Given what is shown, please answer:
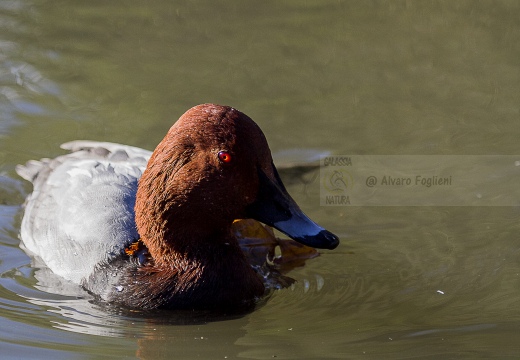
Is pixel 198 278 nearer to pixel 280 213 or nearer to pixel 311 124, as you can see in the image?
pixel 280 213

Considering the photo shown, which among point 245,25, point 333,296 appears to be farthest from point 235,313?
point 245,25

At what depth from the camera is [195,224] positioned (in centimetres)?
545

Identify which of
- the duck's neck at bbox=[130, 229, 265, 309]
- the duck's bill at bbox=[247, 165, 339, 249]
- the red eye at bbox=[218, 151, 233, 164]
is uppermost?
the red eye at bbox=[218, 151, 233, 164]

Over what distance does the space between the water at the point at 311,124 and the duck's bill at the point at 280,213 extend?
0.53 metres

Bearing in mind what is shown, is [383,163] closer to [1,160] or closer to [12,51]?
[1,160]

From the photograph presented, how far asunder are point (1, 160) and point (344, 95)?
3414 mm

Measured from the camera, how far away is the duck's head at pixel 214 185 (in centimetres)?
527

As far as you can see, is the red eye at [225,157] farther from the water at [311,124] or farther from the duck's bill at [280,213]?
the water at [311,124]

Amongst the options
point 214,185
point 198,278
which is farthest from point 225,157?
point 198,278

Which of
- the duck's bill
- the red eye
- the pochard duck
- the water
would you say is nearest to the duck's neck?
the pochard duck

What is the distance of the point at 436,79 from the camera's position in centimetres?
895

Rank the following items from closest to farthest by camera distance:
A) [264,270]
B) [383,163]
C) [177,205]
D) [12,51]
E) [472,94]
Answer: [177,205], [264,270], [383,163], [472,94], [12,51]

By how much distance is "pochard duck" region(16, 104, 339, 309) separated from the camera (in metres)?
5.29

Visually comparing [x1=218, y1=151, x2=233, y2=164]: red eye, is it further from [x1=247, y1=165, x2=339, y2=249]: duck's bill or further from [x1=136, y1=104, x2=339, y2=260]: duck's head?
[x1=247, y1=165, x2=339, y2=249]: duck's bill
